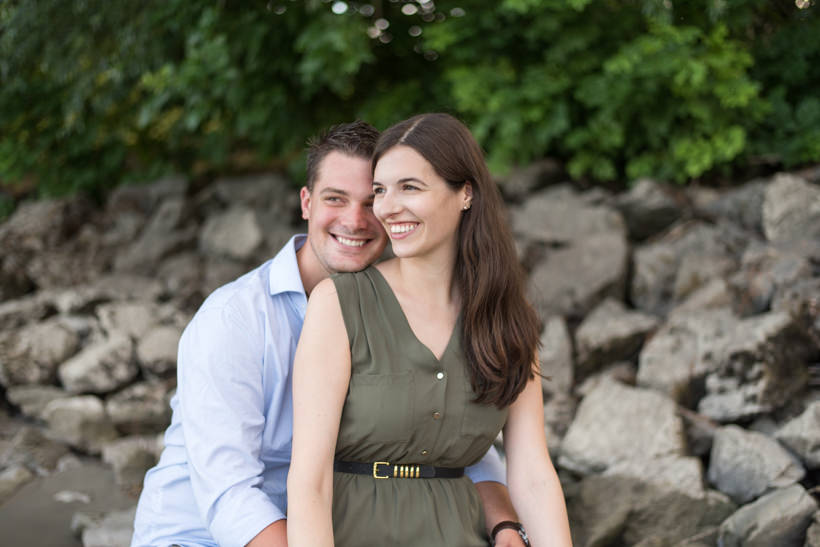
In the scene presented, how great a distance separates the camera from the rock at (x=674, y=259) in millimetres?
5137

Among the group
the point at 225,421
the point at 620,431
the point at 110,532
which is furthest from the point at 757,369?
the point at 110,532

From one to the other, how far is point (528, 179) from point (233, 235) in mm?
2660

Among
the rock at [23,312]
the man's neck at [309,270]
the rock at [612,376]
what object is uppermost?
the man's neck at [309,270]

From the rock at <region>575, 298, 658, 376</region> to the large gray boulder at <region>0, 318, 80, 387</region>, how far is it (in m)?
3.66

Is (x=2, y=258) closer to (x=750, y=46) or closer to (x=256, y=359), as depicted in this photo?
(x=256, y=359)

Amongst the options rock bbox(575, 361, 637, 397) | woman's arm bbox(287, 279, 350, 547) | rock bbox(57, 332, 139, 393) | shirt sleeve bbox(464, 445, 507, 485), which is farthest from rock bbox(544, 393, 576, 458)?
rock bbox(57, 332, 139, 393)

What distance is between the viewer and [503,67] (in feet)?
20.7

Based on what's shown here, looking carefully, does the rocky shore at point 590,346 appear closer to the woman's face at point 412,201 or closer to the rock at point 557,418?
the rock at point 557,418

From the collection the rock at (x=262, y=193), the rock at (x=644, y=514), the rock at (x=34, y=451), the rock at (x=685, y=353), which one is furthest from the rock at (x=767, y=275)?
the rock at (x=34, y=451)

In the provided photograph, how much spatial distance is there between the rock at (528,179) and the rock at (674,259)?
4.12 feet

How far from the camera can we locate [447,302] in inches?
88.0

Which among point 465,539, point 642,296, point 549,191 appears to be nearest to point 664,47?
point 549,191

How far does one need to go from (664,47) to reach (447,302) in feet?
13.4

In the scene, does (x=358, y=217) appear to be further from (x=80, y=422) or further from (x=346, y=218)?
(x=80, y=422)
